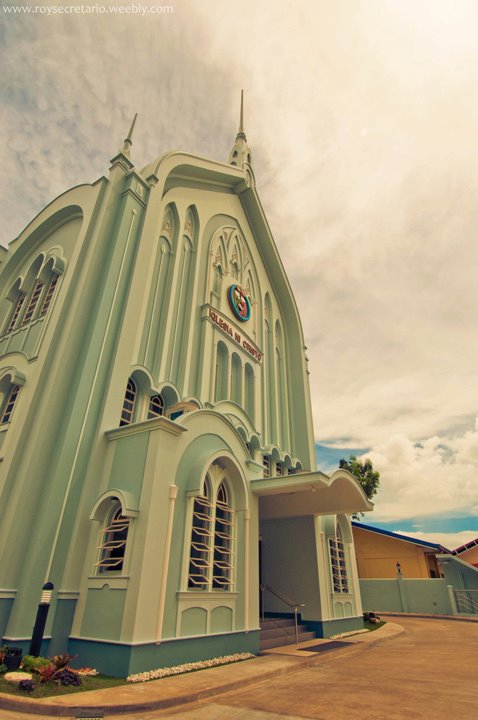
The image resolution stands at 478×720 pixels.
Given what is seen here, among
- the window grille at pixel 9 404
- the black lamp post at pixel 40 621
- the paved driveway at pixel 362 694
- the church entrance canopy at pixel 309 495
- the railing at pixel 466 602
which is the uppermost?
the window grille at pixel 9 404

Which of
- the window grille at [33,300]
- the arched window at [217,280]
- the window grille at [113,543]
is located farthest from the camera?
the arched window at [217,280]

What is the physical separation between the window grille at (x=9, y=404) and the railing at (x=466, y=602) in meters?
24.7

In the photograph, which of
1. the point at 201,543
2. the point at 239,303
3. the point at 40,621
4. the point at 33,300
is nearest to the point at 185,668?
the point at 201,543

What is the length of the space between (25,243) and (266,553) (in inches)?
579

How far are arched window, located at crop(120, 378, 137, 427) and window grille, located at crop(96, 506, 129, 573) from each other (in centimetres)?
274

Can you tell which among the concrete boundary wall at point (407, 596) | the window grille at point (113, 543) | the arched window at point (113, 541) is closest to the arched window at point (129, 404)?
the arched window at point (113, 541)

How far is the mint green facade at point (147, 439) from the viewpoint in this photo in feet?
26.5

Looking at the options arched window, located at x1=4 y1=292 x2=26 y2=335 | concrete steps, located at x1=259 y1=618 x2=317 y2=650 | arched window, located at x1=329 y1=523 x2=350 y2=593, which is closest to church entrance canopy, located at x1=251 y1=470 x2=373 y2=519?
arched window, located at x1=329 y1=523 x2=350 y2=593

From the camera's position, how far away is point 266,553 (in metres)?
15.1

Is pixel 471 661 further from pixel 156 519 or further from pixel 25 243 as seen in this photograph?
pixel 25 243

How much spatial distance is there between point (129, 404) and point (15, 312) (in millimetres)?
6844

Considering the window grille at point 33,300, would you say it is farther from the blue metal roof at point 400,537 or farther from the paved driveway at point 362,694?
the blue metal roof at point 400,537

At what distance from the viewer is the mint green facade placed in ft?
26.5

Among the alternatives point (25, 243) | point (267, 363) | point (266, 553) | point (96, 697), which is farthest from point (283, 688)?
point (25, 243)
